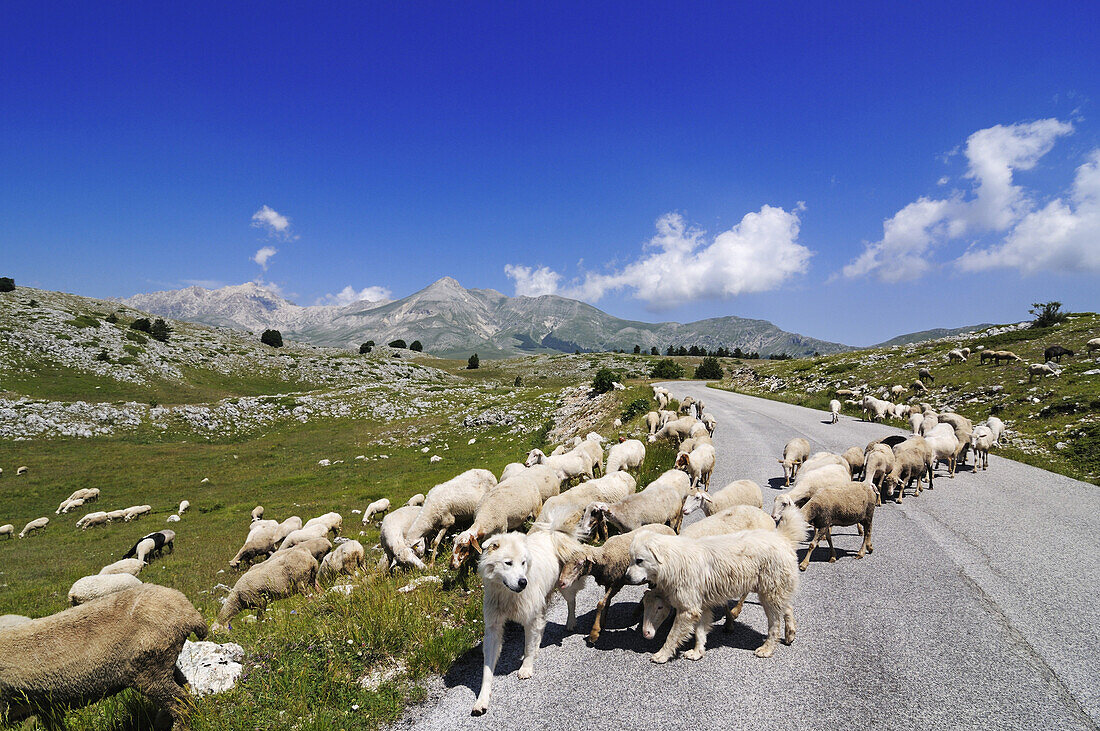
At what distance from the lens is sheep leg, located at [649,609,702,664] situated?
648cm

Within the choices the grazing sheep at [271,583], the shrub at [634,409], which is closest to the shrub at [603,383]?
the shrub at [634,409]

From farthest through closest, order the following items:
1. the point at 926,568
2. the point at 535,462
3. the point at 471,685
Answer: the point at 535,462
the point at 926,568
the point at 471,685

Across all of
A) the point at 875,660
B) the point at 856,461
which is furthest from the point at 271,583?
the point at 856,461

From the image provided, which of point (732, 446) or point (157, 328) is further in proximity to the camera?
point (157, 328)

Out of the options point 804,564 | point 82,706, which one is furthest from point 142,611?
point 804,564

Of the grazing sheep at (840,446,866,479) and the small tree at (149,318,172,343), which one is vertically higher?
the small tree at (149,318,172,343)

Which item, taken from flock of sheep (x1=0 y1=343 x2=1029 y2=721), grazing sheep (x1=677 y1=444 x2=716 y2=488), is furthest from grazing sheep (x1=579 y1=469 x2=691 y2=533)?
grazing sheep (x1=677 y1=444 x2=716 y2=488)

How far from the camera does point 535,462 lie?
1891 centimetres

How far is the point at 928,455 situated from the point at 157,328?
347 ft

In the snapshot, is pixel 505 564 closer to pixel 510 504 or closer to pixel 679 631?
pixel 679 631

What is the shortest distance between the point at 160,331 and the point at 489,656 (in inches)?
3938

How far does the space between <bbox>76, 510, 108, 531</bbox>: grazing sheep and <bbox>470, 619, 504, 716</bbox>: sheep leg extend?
99.9 feet

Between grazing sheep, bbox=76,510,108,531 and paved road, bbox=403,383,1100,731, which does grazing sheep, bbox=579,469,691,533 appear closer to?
paved road, bbox=403,383,1100,731

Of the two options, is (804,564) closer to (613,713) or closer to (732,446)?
(613,713)
